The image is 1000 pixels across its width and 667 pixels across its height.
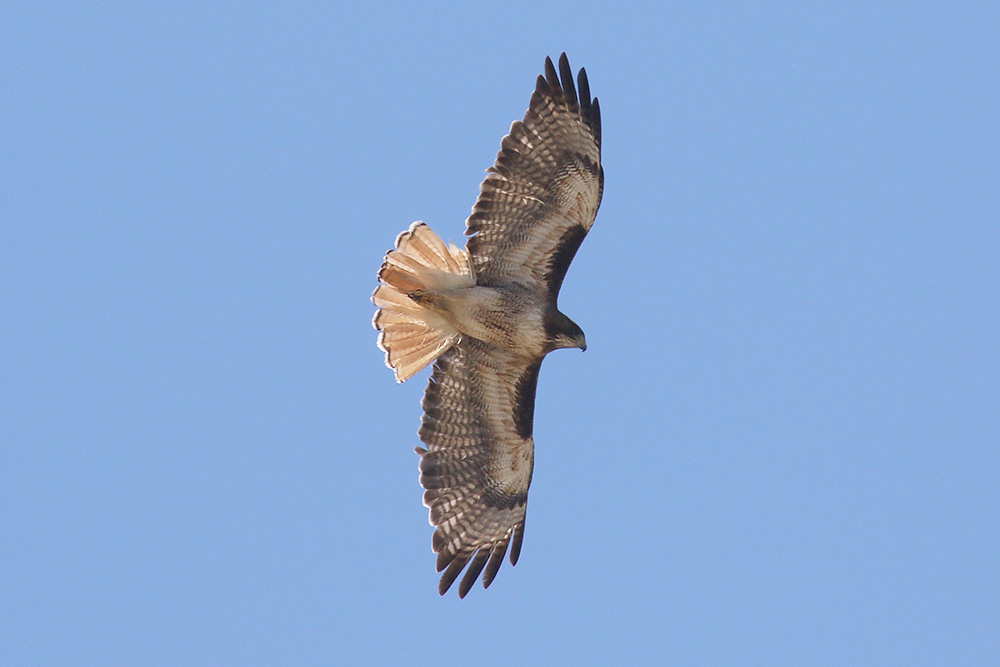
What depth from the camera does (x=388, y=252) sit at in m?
9.91

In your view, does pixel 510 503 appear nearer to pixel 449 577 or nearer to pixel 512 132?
pixel 449 577

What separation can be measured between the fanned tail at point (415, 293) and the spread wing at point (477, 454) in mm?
175

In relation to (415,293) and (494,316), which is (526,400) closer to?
(494,316)

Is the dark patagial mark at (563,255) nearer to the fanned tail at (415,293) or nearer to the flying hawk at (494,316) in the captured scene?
the flying hawk at (494,316)

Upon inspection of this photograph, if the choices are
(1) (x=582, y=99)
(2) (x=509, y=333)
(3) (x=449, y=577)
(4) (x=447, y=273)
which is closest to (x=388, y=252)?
(4) (x=447, y=273)

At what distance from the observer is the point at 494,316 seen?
32.5 feet

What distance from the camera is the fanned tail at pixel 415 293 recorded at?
987 centimetres

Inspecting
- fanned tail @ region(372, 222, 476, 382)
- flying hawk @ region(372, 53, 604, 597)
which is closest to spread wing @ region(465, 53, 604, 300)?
flying hawk @ region(372, 53, 604, 597)

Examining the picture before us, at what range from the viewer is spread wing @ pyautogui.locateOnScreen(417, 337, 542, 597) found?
33.9ft

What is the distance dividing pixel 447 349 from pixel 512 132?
1.82m

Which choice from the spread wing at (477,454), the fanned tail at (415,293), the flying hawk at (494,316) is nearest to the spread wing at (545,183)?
the flying hawk at (494,316)

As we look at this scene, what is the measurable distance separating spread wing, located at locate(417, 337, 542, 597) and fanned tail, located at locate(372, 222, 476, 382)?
17cm

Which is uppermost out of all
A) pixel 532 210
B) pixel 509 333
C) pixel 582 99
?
pixel 582 99

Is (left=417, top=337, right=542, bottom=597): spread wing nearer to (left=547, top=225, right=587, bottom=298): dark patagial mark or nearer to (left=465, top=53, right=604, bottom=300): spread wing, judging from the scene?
(left=547, top=225, right=587, bottom=298): dark patagial mark
